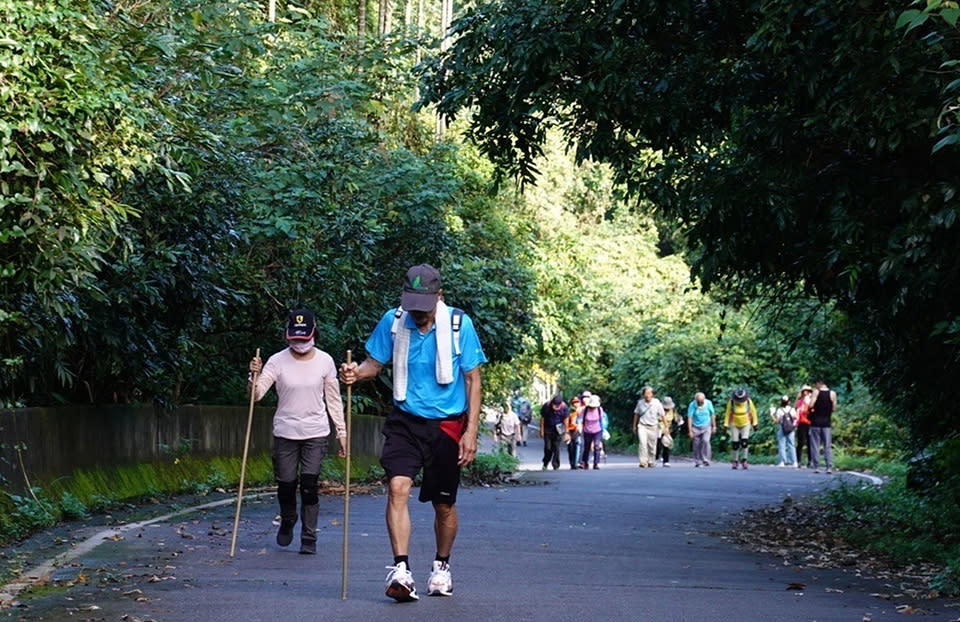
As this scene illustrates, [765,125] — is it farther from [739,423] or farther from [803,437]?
[803,437]

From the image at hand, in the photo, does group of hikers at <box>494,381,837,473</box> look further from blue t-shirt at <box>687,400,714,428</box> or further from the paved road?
the paved road

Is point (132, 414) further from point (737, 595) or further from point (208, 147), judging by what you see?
point (737, 595)

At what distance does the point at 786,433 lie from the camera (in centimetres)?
3603

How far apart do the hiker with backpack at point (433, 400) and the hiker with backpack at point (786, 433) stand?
86.6 feet

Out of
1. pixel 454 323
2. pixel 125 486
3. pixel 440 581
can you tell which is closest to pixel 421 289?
pixel 454 323

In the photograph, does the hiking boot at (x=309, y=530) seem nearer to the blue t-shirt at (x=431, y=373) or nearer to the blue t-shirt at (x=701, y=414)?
the blue t-shirt at (x=431, y=373)

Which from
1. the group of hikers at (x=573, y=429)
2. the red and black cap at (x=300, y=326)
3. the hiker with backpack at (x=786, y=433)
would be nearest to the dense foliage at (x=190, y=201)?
the red and black cap at (x=300, y=326)

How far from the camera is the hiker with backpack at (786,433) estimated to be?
1387 inches

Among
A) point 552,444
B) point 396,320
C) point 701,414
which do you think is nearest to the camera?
point 396,320

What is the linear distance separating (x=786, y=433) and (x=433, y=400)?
1095 inches

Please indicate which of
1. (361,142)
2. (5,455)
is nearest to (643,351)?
Result: (361,142)

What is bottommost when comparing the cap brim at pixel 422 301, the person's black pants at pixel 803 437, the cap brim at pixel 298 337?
the cap brim at pixel 422 301

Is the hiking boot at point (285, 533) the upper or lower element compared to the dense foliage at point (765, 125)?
lower

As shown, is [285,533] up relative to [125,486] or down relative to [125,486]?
down
